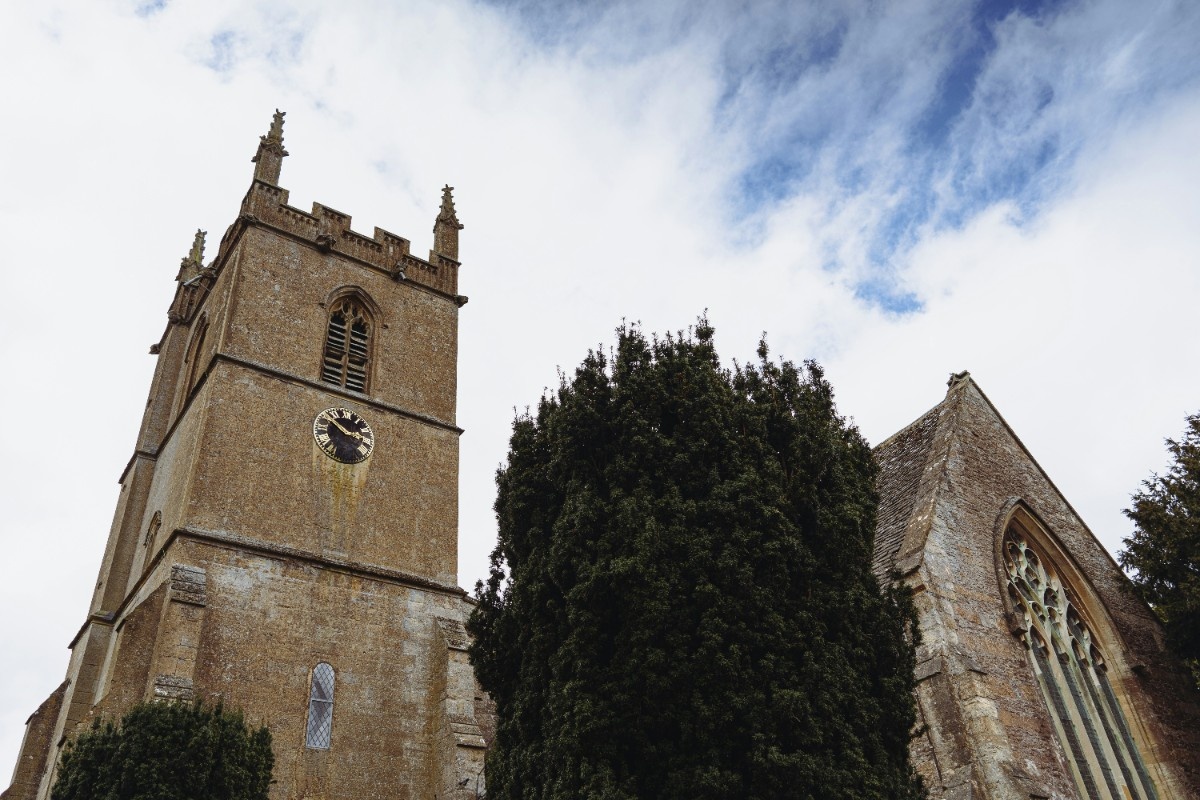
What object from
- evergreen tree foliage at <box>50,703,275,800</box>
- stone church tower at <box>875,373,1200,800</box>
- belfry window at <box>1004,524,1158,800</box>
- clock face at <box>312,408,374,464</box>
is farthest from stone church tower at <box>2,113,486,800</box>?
belfry window at <box>1004,524,1158,800</box>

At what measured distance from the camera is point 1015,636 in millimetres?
13500

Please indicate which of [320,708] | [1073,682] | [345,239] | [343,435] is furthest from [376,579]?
[1073,682]

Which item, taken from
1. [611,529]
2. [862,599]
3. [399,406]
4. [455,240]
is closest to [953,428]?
[862,599]

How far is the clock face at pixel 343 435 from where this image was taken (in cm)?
1823

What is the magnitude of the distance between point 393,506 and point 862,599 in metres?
10.8

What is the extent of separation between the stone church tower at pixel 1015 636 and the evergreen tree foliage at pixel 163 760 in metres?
8.80

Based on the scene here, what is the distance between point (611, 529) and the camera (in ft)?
34.9

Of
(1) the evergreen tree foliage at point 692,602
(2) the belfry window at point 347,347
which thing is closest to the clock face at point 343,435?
(2) the belfry window at point 347,347

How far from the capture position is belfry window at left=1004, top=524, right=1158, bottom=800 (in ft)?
43.8

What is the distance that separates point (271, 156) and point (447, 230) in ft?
15.4

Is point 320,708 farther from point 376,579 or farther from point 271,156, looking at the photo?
point 271,156

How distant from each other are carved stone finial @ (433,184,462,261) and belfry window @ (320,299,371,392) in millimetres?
3463

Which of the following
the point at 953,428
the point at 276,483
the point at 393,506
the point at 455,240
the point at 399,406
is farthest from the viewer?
the point at 455,240

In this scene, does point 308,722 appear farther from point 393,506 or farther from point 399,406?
point 399,406
